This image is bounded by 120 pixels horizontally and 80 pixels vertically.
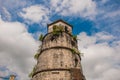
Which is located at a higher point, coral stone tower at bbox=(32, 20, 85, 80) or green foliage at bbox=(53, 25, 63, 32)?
green foliage at bbox=(53, 25, 63, 32)

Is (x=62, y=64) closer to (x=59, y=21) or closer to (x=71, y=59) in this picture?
(x=71, y=59)

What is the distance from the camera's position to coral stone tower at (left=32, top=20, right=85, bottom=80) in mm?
20656

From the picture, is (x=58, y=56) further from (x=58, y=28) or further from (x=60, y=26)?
(x=60, y=26)

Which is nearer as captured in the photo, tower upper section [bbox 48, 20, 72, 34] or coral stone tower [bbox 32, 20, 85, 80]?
coral stone tower [bbox 32, 20, 85, 80]

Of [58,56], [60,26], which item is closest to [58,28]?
[60,26]

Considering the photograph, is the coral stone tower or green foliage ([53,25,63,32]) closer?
the coral stone tower

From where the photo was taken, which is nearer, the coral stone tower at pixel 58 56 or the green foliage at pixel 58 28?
the coral stone tower at pixel 58 56

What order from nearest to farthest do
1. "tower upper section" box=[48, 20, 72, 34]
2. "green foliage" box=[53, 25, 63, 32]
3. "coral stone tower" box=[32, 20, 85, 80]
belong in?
"coral stone tower" box=[32, 20, 85, 80]
"green foliage" box=[53, 25, 63, 32]
"tower upper section" box=[48, 20, 72, 34]

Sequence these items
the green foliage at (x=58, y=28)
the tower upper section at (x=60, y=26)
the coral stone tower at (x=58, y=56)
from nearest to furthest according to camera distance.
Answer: the coral stone tower at (x=58, y=56), the green foliage at (x=58, y=28), the tower upper section at (x=60, y=26)

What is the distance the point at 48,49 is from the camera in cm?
2258

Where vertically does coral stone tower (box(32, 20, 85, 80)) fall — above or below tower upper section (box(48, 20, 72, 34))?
below

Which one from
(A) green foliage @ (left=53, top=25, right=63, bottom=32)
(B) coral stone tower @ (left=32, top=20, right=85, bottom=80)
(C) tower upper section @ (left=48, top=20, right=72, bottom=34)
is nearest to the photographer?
(B) coral stone tower @ (left=32, top=20, right=85, bottom=80)

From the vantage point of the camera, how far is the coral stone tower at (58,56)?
813 inches

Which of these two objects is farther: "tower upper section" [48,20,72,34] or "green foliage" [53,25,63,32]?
"tower upper section" [48,20,72,34]
